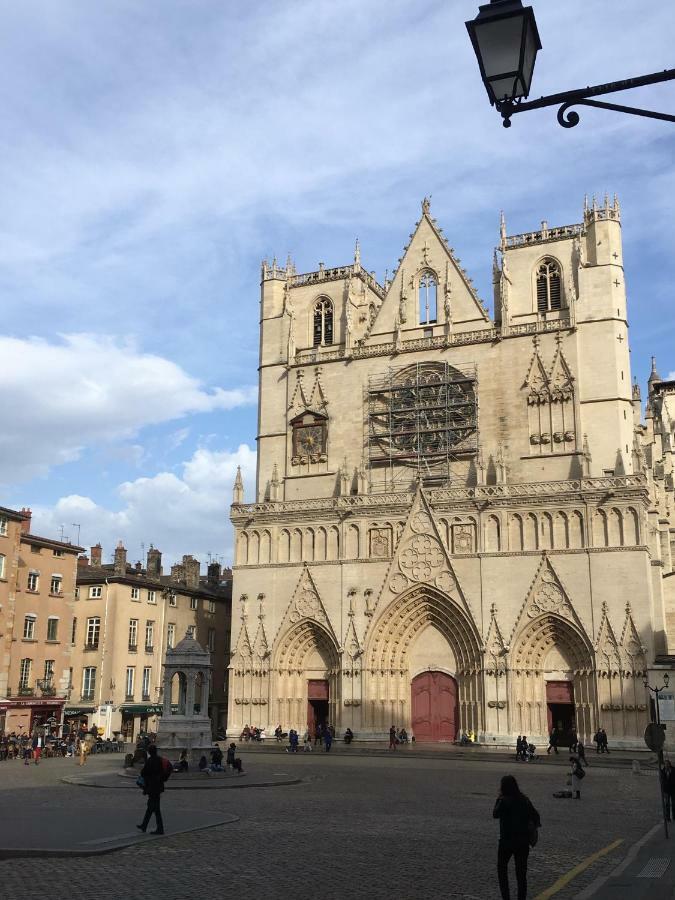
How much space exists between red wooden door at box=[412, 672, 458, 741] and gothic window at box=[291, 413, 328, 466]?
46.9 ft

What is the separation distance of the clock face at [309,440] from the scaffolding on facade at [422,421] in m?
3.17

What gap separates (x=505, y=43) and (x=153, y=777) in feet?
47.0

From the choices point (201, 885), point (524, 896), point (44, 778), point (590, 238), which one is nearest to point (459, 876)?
point (524, 896)


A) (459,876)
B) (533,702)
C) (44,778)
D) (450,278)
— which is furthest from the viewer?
(450,278)

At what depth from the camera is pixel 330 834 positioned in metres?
17.5

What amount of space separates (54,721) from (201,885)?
3992 cm

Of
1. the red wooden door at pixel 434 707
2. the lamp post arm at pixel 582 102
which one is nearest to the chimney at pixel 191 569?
the red wooden door at pixel 434 707

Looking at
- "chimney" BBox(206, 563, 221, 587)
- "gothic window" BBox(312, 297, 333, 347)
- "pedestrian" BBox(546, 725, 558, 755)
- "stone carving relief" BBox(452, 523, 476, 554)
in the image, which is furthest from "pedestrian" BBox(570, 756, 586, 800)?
"chimney" BBox(206, 563, 221, 587)

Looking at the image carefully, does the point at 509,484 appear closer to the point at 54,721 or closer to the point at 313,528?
the point at 313,528

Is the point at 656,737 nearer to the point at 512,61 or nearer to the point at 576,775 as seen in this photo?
the point at 576,775

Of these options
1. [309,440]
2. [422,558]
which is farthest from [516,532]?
[309,440]

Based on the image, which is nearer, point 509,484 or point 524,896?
point 524,896

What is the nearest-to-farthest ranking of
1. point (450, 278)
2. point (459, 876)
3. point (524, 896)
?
point (524, 896) → point (459, 876) → point (450, 278)

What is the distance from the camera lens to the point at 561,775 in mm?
33281
